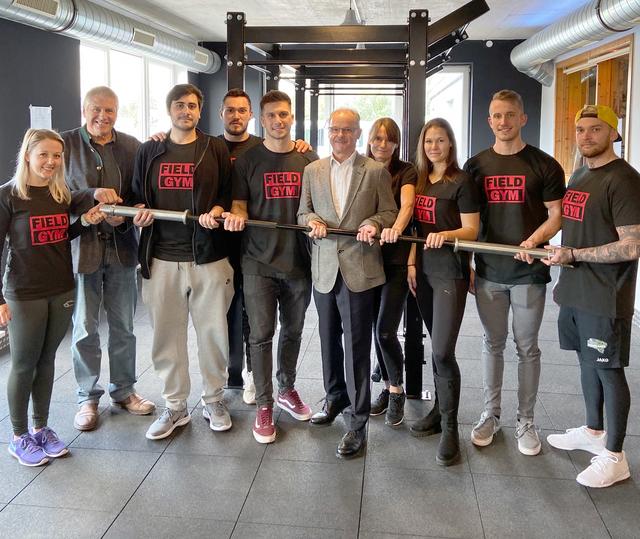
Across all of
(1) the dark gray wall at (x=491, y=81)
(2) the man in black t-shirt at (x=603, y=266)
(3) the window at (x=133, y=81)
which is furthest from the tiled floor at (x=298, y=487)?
(1) the dark gray wall at (x=491, y=81)

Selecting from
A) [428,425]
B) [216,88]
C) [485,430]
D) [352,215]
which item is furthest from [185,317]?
[216,88]

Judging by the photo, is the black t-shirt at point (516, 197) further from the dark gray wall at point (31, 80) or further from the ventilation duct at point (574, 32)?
the dark gray wall at point (31, 80)

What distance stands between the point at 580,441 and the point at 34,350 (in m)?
2.55

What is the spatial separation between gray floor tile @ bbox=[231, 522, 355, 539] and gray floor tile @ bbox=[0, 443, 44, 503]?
981 mm

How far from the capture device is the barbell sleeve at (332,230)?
8.64 ft

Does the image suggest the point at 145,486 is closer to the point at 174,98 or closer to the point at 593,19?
the point at 174,98

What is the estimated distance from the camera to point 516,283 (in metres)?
2.83

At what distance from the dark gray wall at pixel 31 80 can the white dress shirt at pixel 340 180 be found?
3.65 meters

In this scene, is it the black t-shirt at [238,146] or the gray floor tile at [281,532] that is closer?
the gray floor tile at [281,532]

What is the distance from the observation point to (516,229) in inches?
110

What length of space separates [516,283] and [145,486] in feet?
6.04

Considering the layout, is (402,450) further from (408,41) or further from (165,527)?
(408,41)

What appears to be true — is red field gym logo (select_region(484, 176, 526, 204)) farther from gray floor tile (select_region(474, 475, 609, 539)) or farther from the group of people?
gray floor tile (select_region(474, 475, 609, 539))

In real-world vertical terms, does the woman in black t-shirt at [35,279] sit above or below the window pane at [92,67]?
below
